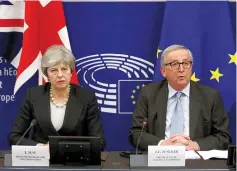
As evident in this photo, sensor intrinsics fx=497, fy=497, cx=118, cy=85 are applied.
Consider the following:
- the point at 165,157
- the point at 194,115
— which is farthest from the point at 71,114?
the point at 165,157

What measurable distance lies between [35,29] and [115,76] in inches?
31.4

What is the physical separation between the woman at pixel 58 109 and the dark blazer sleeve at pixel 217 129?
756 millimetres

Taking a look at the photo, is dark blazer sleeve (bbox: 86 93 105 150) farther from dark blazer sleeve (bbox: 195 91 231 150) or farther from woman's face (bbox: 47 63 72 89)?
dark blazer sleeve (bbox: 195 91 231 150)

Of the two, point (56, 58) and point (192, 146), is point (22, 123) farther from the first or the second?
point (192, 146)

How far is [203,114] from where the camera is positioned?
3.57m

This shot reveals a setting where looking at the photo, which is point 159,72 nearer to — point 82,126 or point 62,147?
point 82,126

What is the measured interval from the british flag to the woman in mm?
520

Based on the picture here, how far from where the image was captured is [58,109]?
142 inches

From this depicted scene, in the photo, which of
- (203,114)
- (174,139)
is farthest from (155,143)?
(203,114)

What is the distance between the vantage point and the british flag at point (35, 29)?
4.13 meters

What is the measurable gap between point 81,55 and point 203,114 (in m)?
1.30

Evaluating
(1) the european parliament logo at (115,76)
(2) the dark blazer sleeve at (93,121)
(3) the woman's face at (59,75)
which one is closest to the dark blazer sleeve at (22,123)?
(3) the woman's face at (59,75)

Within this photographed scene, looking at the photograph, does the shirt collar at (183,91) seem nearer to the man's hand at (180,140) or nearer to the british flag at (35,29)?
the man's hand at (180,140)

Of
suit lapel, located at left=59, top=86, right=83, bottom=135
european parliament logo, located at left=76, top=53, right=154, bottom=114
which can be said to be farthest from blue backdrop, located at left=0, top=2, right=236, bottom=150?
suit lapel, located at left=59, top=86, right=83, bottom=135
